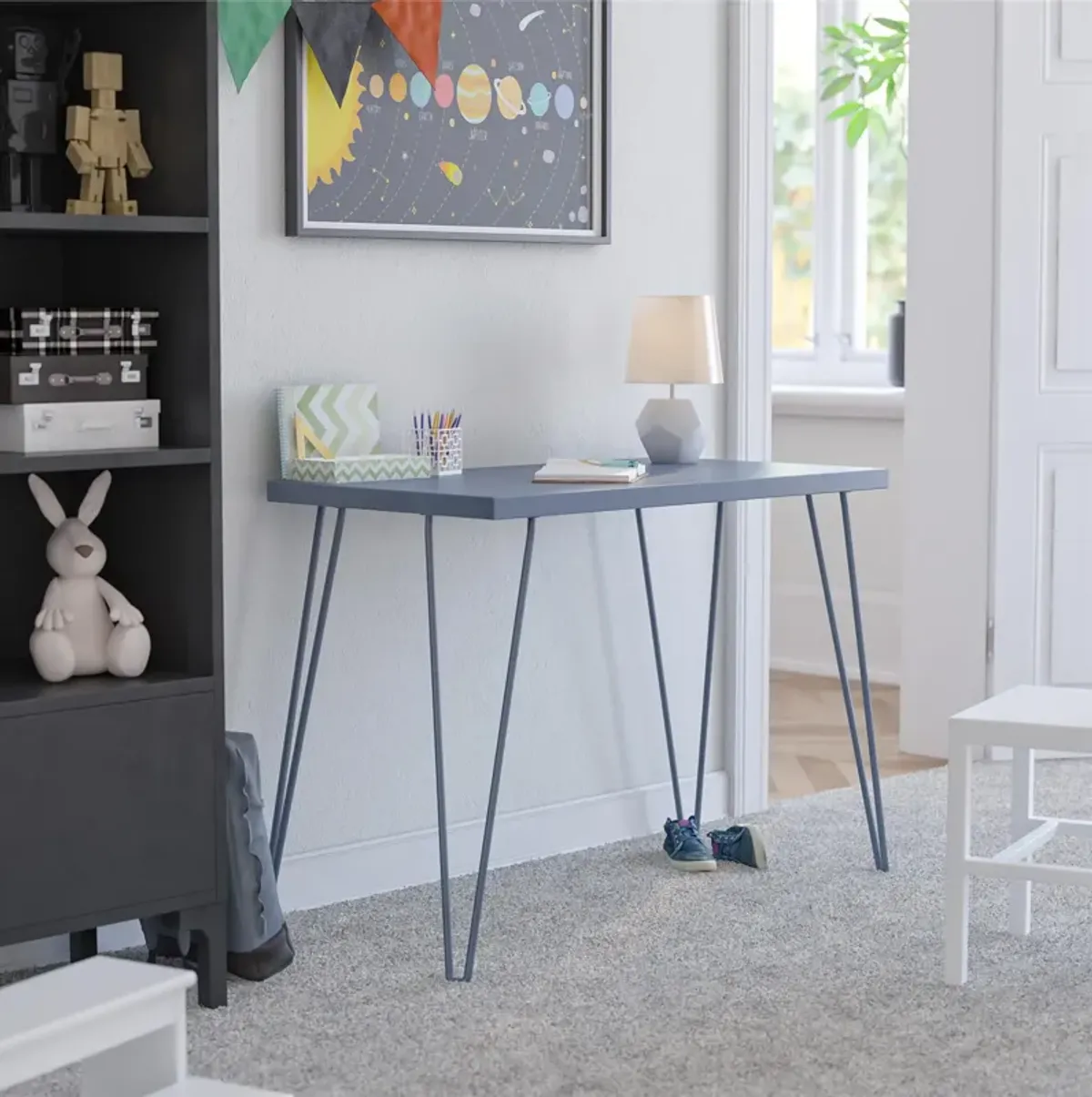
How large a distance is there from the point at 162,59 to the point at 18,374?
20.0 inches

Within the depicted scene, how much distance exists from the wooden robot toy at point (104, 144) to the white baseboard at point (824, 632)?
3318mm

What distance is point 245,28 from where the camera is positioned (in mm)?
3166

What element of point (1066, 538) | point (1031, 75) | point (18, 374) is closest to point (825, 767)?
point (1066, 538)

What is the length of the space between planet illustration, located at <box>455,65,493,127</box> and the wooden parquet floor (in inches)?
65.5

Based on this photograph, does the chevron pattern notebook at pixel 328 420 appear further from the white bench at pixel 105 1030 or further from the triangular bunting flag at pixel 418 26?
the white bench at pixel 105 1030

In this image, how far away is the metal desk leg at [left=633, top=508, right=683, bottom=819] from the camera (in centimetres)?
380

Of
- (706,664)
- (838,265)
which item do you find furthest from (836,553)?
(706,664)

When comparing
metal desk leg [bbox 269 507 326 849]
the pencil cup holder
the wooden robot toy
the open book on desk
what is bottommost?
metal desk leg [bbox 269 507 326 849]

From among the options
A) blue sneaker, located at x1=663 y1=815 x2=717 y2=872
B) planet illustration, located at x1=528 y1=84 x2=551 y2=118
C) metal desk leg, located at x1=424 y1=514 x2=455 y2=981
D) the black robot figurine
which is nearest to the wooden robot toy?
the black robot figurine

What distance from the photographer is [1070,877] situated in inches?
114

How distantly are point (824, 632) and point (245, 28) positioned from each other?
128 inches

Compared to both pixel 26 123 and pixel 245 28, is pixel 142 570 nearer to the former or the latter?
pixel 26 123

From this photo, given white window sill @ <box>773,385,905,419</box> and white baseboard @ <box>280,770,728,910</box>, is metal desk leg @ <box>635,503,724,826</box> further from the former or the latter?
white window sill @ <box>773,385,905,419</box>

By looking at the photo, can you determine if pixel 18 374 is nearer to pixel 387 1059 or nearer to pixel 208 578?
pixel 208 578
